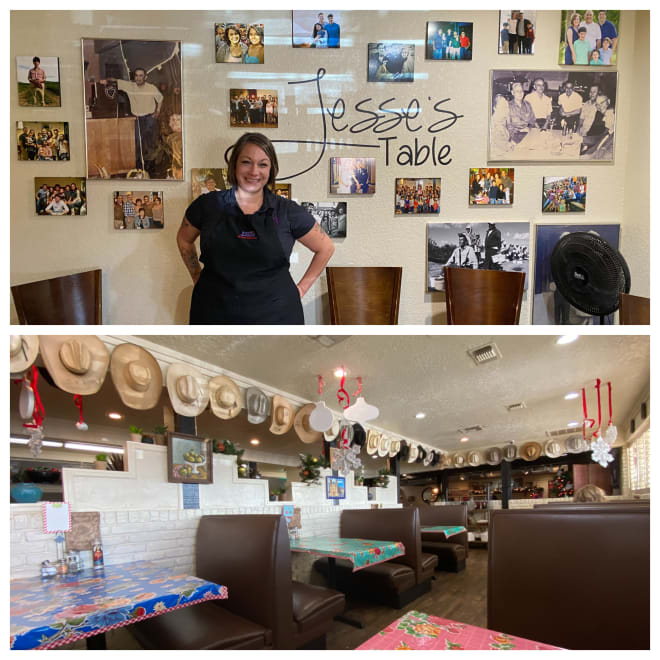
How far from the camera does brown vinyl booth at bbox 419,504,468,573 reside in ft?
3.34

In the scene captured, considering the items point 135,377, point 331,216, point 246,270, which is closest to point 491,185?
point 331,216

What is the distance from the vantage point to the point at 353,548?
984 millimetres

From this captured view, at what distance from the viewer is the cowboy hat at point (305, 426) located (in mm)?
1073

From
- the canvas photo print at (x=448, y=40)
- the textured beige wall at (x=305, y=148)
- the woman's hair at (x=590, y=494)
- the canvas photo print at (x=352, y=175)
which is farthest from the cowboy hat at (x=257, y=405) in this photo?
the canvas photo print at (x=448, y=40)

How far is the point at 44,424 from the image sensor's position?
0.95 metres

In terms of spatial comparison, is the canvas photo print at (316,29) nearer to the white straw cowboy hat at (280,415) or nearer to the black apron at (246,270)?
the black apron at (246,270)

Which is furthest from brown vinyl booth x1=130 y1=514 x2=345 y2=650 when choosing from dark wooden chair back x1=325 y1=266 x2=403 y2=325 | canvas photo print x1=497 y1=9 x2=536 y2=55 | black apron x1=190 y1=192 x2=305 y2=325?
canvas photo print x1=497 y1=9 x2=536 y2=55

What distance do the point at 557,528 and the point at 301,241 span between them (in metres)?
1.34

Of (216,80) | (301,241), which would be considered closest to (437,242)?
(301,241)

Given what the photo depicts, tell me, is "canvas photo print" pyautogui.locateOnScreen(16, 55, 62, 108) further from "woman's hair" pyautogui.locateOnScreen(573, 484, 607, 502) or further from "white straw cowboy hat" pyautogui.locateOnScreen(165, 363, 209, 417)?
"woman's hair" pyautogui.locateOnScreen(573, 484, 607, 502)

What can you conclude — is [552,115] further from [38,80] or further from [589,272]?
[38,80]

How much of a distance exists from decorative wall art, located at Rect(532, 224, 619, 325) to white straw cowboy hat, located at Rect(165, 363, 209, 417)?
5.81 ft
